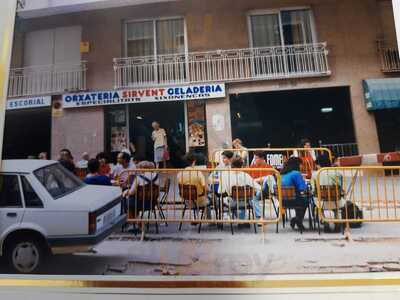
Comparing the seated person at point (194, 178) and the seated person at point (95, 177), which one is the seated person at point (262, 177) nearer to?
the seated person at point (194, 178)

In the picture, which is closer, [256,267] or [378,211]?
[256,267]

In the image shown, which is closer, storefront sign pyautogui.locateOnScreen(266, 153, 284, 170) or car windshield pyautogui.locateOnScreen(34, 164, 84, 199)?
car windshield pyautogui.locateOnScreen(34, 164, 84, 199)

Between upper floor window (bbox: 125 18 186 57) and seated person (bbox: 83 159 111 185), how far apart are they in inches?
35.3

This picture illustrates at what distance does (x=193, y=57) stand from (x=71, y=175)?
120 cm

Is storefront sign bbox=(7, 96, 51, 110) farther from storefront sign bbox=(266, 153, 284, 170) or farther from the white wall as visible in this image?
storefront sign bbox=(266, 153, 284, 170)

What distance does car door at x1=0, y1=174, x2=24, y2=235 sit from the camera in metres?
1.60

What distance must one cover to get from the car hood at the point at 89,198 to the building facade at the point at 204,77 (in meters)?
0.30

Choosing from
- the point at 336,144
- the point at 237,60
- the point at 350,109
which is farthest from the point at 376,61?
the point at 237,60

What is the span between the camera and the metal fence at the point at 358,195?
5.50 ft

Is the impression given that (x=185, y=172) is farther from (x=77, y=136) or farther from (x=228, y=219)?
(x=77, y=136)

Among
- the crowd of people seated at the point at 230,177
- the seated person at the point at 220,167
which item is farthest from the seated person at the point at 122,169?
the seated person at the point at 220,167

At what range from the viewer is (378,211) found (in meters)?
1.68

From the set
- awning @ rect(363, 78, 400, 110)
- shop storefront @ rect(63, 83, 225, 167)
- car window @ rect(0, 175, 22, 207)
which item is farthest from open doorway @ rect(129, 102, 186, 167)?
awning @ rect(363, 78, 400, 110)

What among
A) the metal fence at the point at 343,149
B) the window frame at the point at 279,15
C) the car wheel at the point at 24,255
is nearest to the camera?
the car wheel at the point at 24,255
